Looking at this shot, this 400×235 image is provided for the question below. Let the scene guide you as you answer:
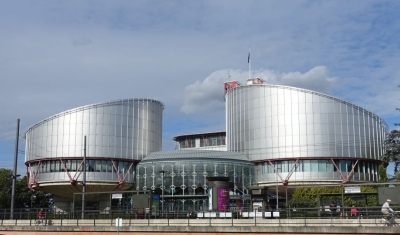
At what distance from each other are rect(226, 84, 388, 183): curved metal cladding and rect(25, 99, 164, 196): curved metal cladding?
1865 centimetres

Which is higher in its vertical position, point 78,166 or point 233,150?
point 233,150

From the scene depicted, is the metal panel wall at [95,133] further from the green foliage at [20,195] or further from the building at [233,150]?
the green foliage at [20,195]

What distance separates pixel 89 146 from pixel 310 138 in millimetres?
31633

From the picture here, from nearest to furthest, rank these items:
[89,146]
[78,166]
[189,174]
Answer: [189,174] → [78,166] → [89,146]

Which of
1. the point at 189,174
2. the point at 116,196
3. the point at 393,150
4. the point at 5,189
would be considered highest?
the point at 393,150

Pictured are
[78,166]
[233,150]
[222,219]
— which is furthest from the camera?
[233,150]

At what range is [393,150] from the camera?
71562 millimetres

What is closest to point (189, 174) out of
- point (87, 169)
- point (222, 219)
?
point (87, 169)

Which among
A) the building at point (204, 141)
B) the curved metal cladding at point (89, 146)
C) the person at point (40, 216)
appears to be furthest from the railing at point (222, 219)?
the building at point (204, 141)

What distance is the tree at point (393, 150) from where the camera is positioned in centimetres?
7094

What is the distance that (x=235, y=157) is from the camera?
75.6 metres

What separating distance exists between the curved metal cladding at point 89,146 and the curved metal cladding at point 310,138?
1865 centimetres

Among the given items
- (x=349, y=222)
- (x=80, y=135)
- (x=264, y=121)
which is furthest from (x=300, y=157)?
(x=349, y=222)

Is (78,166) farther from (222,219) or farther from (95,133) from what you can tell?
(222,219)
